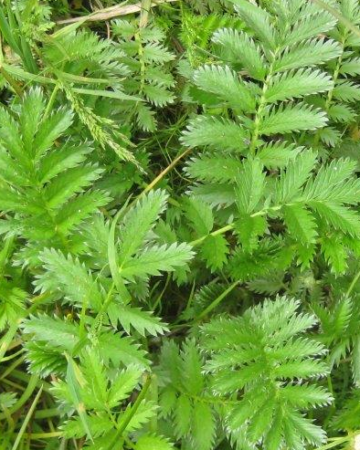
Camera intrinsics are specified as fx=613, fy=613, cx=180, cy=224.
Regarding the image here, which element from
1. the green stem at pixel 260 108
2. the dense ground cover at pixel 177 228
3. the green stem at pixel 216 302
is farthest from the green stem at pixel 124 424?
the green stem at pixel 260 108

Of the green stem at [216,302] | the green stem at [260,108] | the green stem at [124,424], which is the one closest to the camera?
the green stem at [124,424]

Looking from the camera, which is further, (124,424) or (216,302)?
(216,302)

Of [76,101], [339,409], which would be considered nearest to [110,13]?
[76,101]

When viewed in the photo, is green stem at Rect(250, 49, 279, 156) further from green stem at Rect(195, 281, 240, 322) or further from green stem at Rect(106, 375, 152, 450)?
green stem at Rect(106, 375, 152, 450)

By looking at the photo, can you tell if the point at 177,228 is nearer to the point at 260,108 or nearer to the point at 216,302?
the point at 216,302

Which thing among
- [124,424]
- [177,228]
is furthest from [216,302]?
[124,424]

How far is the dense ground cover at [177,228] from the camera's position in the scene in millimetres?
1572

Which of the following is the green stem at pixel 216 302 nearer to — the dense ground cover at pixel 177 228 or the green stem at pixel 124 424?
the dense ground cover at pixel 177 228

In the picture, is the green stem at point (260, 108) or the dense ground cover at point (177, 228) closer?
the dense ground cover at point (177, 228)

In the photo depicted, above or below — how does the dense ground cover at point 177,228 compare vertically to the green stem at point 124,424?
above

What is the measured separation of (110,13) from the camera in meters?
1.98

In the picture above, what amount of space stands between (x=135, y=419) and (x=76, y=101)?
85 centimetres

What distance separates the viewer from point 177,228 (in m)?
1.88

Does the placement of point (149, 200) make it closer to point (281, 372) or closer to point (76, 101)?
point (76, 101)
